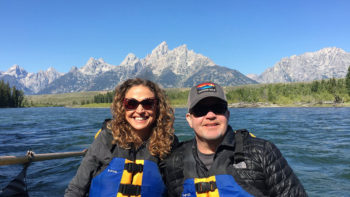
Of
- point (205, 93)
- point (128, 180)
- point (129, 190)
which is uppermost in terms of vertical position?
point (205, 93)

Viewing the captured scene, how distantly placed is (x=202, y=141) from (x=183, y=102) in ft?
445

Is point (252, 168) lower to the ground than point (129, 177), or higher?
higher

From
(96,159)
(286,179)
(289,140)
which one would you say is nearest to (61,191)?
(96,159)

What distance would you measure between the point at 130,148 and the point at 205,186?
1528mm

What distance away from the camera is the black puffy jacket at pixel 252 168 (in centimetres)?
305

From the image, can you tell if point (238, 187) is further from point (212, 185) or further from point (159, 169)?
point (159, 169)

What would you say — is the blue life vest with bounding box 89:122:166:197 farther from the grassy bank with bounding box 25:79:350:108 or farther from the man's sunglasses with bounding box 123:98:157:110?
the grassy bank with bounding box 25:79:350:108

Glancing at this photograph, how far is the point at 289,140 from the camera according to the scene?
19.7m

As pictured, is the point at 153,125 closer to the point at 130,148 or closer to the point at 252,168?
the point at 130,148

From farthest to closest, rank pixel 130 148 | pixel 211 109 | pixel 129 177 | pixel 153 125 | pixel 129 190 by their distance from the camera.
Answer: pixel 153 125
pixel 130 148
pixel 129 177
pixel 129 190
pixel 211 109

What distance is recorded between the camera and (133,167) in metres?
3.91

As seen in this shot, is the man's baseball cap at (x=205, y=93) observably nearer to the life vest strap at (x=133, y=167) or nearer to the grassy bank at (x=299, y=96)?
the life vest strap at (x=133, y=167)

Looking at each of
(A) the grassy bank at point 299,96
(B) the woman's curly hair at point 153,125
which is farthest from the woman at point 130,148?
(A) the grassy bank at point 299,96

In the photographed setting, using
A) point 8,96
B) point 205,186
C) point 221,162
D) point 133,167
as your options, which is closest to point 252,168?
point 221,162
